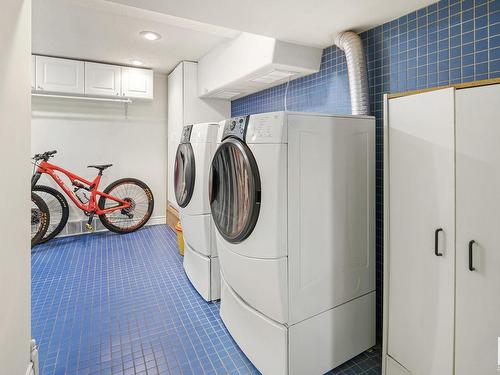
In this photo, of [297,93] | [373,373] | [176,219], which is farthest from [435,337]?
[176,219]

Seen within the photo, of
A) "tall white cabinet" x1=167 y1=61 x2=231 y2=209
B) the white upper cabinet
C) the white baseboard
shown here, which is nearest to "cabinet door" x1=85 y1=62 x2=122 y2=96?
the white upper cabinet

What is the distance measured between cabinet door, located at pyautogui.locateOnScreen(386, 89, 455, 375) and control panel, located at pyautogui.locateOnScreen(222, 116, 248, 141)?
2.62ft

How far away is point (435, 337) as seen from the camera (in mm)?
1390

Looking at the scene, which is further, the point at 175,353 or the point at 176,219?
the point at 176,219

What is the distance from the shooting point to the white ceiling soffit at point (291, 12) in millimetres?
1774

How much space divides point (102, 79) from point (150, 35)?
1.45 m

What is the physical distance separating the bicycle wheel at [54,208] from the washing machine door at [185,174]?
215 cm

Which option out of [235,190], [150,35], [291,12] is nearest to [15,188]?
[235,190]

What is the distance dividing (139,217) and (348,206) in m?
3.88

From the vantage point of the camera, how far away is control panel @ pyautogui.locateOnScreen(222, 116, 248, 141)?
1.69 m

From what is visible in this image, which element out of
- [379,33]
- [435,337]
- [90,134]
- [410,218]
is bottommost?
[435,337]

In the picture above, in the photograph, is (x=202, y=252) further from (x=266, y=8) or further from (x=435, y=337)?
(x=266, y=8)

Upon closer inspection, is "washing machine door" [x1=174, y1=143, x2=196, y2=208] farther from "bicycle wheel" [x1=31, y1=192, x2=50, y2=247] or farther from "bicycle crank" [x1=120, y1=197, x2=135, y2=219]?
"bicycle wheel" [x1=31, y1=192, x2=50, y2=247]

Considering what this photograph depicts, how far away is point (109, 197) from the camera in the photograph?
431 centimetres
